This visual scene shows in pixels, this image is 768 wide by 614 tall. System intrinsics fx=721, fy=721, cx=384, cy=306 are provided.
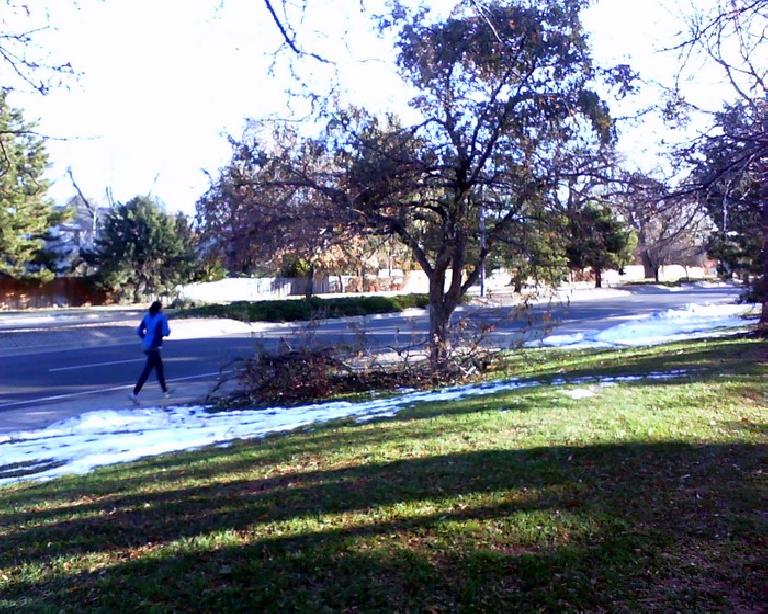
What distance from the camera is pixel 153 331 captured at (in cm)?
1320

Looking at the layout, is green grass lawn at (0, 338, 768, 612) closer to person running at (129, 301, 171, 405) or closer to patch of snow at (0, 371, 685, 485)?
patch of snow at (0, 371, 685, 485)

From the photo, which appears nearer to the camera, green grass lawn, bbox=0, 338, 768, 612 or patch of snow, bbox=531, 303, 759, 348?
green grass lawn, bbox=0, 338, 768, 612

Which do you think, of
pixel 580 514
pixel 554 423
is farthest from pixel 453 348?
pixel 580 514

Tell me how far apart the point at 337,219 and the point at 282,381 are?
120 inches

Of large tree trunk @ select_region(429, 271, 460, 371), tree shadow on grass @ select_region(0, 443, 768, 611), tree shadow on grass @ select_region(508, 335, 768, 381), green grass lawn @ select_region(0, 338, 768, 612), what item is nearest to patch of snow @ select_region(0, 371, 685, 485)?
tree shadow on grass @ select_region(508, 335, 768, 381)

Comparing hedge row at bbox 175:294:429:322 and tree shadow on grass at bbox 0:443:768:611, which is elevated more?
hedge row at bbox 175:294:429:322

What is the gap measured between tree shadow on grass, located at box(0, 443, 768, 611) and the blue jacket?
24.5 feet

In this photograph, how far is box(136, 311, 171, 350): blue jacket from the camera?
13.1 meters

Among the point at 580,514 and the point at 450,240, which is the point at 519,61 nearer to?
the point at 450,240

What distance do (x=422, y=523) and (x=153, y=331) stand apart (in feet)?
31.0

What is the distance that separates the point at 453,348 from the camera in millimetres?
14359

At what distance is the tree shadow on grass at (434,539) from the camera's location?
4.02 meters

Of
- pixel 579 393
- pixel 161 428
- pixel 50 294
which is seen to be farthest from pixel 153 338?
pixel 50 294

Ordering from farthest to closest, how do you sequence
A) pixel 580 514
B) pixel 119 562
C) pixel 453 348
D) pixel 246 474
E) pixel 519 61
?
pixel 453 348
pixel 519 61
pixel 246 474
pixel 580 514
pixel 119 562
